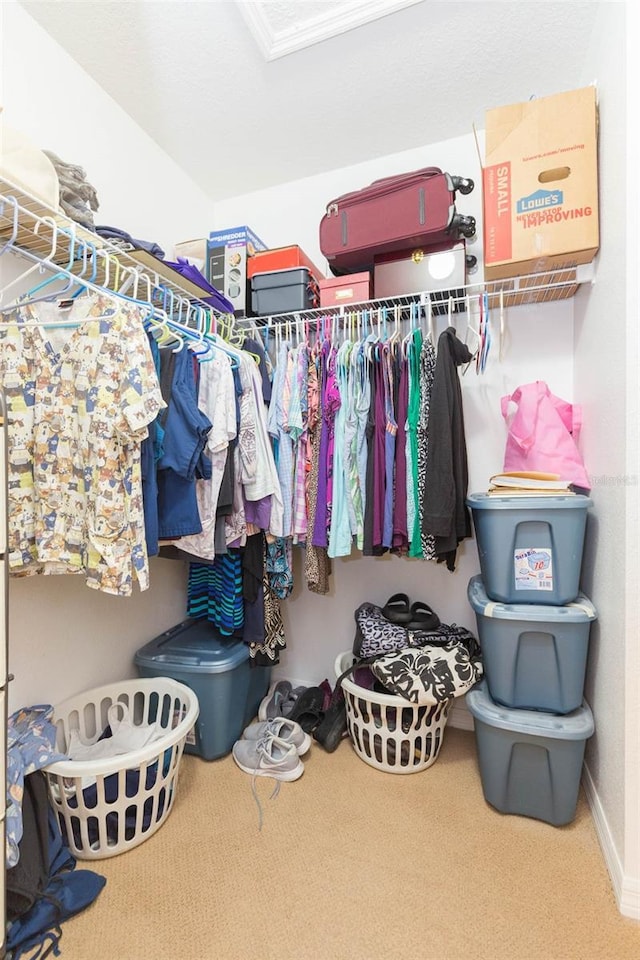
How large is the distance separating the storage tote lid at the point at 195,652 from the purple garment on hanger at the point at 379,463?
752mm

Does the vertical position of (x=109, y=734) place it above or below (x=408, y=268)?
below

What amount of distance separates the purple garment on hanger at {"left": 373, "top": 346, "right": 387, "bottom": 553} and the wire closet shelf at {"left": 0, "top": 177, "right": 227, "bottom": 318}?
2.57 feet

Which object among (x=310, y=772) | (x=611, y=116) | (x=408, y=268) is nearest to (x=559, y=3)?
(x=611, y=116)

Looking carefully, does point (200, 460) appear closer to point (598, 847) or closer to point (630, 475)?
point (630, 475)

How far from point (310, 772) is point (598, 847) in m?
0.97

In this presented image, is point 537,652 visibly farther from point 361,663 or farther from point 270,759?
point 270,759

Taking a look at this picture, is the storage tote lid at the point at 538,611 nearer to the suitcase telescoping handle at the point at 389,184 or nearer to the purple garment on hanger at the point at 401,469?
the purple garment on hanger at the point at 401,469

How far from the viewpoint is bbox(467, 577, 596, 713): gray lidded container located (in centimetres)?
144

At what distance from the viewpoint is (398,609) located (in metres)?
1.99

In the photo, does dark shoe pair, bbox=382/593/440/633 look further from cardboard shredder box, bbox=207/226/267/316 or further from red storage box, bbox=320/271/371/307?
cardboard shredder box, bbox=207/226/267/316

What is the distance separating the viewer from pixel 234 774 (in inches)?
67.9

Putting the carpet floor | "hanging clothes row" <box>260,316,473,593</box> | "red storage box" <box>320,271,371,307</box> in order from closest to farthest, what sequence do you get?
the carpet floor, "hanging clothes row" <box>260,316,473,593</box>, "red storage box" <box>320,271,371,307</box>

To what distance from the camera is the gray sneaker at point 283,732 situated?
71.1 inches

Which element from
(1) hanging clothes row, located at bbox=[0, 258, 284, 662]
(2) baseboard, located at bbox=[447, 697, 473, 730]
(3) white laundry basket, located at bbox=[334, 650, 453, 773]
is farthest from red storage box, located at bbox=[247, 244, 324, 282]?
(2) baseboard, located at bbox=[447, 697, 473, 730]
